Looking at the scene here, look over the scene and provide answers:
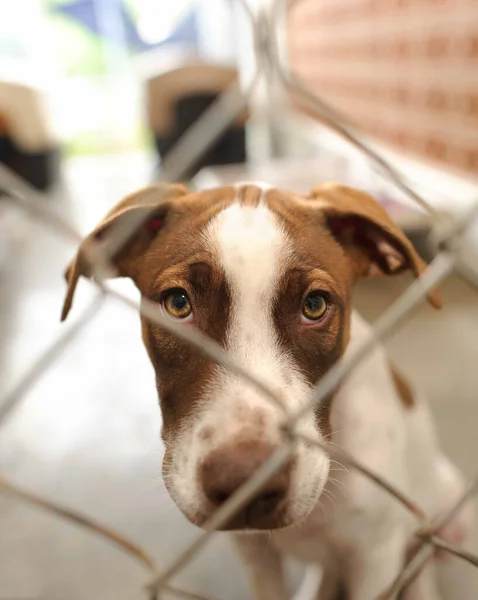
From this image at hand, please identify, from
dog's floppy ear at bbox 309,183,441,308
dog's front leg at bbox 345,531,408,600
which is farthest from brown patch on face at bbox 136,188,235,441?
dog's front leg at bbox 345,531,408,600

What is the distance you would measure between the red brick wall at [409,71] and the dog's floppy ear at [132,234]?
229cm

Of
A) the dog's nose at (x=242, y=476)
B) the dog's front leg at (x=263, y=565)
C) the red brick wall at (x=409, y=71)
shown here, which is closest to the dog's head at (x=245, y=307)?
the dog's nose at (x=242, y=476)

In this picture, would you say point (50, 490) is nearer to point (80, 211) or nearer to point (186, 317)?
point (186, 317)

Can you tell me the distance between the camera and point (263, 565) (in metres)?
1.48

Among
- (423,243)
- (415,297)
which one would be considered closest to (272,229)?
(415,297)

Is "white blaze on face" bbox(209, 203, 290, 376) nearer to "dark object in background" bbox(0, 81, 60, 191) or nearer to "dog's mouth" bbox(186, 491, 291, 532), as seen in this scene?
"dog's mouth" bbox(186, 491, 291, 532)

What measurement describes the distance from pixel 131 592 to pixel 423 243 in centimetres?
148

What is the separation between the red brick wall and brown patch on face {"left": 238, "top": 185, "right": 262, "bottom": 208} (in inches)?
84.9

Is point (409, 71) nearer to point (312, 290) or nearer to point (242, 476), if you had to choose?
point (312, 290)

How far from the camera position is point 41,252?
4.66 meters

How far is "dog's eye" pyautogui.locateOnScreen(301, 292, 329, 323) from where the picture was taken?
1.14 meters

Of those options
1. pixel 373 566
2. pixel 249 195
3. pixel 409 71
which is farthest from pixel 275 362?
pixel 409 71

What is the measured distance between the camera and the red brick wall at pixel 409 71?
10.0 feet

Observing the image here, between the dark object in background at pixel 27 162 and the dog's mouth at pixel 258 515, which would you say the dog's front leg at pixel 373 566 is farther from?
the dark object in background at pixel 27 162
